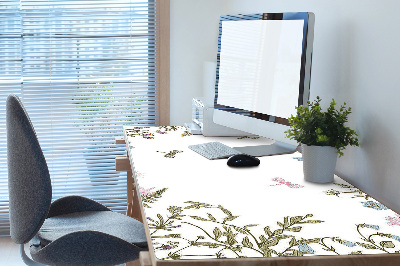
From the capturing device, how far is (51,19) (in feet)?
10.9

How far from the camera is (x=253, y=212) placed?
57.0 inches

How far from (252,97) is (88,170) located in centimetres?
159

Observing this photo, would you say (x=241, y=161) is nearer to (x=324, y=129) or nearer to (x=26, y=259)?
(x=324, y=129)

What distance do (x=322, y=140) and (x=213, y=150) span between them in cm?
59

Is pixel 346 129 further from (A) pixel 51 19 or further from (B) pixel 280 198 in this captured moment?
(A) pixel 51 19

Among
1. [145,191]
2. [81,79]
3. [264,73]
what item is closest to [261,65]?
[264,73]

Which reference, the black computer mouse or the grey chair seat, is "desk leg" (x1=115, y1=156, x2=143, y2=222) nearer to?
the grey chair seat

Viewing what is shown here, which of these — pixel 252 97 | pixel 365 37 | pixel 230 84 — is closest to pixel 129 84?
pixel 230 84

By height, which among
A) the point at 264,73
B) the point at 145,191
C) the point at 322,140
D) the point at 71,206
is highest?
the point at 264,73

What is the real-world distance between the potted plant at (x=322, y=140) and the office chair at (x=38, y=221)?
616 mm

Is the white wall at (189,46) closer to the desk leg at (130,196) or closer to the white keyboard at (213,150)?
the desk leg at (130,196)

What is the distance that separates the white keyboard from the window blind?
48.5 inches

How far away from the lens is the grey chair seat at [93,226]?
199 cm

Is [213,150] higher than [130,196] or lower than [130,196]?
higher
